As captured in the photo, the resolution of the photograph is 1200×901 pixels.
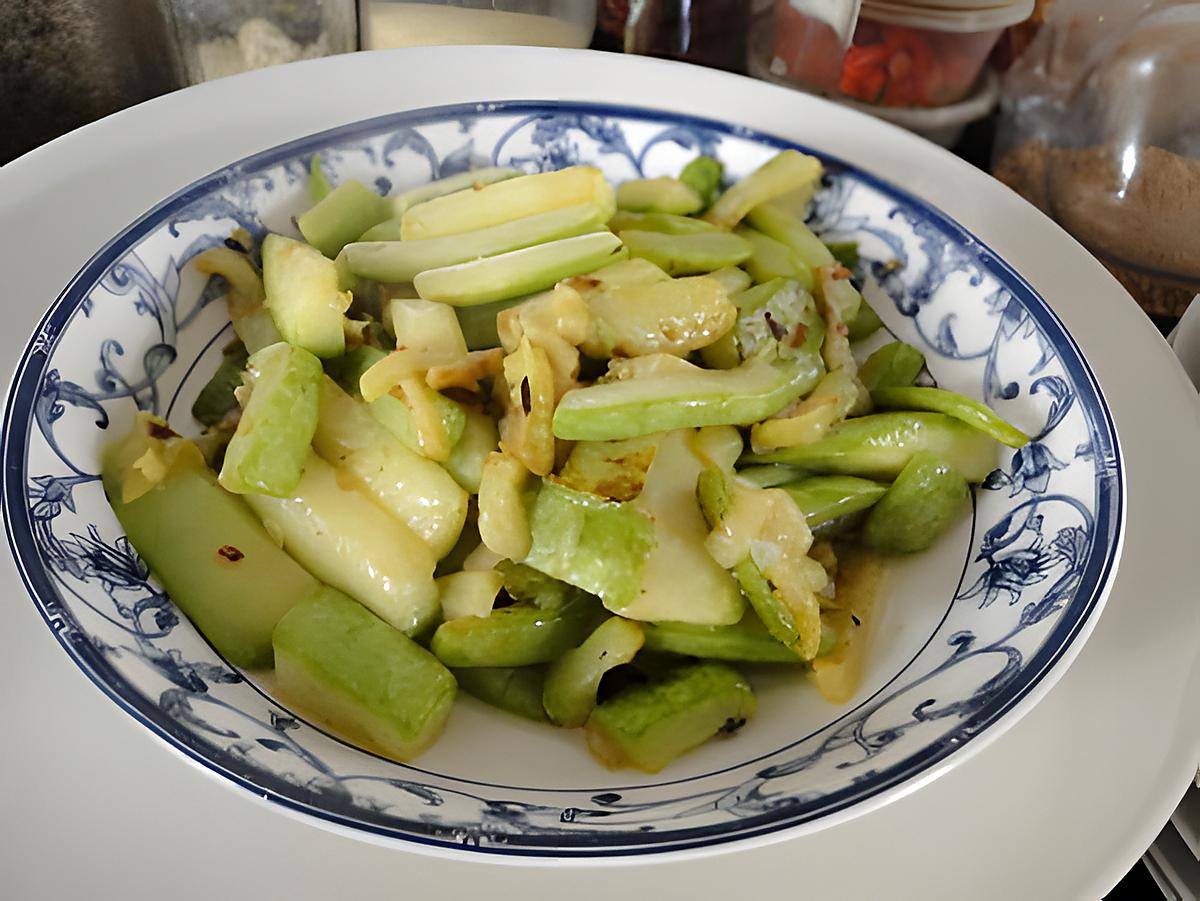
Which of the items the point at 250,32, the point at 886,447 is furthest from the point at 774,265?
the point at 250,32

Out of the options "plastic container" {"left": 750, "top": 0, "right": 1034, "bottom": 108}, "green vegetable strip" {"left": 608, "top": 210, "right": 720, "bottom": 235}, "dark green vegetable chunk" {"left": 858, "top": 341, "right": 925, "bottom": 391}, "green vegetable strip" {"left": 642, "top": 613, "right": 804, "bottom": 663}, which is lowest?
"green vegetable strip" {"left": 642, "top": 613, "right": 804, "bottom": 663}

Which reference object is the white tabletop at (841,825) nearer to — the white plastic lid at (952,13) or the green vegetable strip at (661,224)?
the green vegetable strip at (661,224)

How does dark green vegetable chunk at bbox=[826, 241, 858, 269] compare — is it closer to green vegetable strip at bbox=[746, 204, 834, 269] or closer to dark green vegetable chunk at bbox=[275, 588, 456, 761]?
green vegetable strip at bbox=[746, 204, 834, 269]

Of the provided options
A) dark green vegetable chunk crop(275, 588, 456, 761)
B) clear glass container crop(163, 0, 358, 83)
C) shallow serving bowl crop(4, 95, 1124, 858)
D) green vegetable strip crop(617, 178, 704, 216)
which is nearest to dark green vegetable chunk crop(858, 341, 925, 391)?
shallow serving bowl crop(4, 95, 1124, 858)

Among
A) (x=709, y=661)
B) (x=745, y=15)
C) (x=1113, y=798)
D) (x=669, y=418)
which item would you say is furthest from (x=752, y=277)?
(x=745, y=15)

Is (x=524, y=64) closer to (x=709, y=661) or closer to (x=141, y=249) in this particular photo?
(x=141, y=249)
